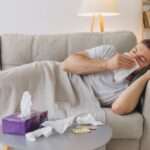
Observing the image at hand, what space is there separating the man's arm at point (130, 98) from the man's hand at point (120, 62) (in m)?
0.15

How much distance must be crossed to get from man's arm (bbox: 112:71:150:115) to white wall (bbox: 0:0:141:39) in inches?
56.3

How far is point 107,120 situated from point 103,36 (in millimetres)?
821

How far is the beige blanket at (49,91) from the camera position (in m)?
1.81

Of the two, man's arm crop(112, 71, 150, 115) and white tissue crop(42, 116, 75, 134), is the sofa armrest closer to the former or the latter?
man's arm crop(112, 71, 150, 115)

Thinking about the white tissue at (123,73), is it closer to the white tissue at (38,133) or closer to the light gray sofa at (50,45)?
the light gray sofa at (50,45)

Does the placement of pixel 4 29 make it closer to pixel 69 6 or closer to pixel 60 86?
pixel 69 6

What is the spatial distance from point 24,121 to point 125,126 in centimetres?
59

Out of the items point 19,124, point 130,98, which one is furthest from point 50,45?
point 19,124

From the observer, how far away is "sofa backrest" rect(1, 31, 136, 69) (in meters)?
2.33

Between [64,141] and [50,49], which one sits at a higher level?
[50,49]

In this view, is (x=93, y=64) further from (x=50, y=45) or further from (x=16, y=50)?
(x=16, y=50)

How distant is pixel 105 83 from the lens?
1.99 m

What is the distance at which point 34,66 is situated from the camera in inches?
78.7

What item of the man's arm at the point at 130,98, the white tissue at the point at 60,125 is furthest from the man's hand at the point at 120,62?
the white tissue at the point at 60,125
